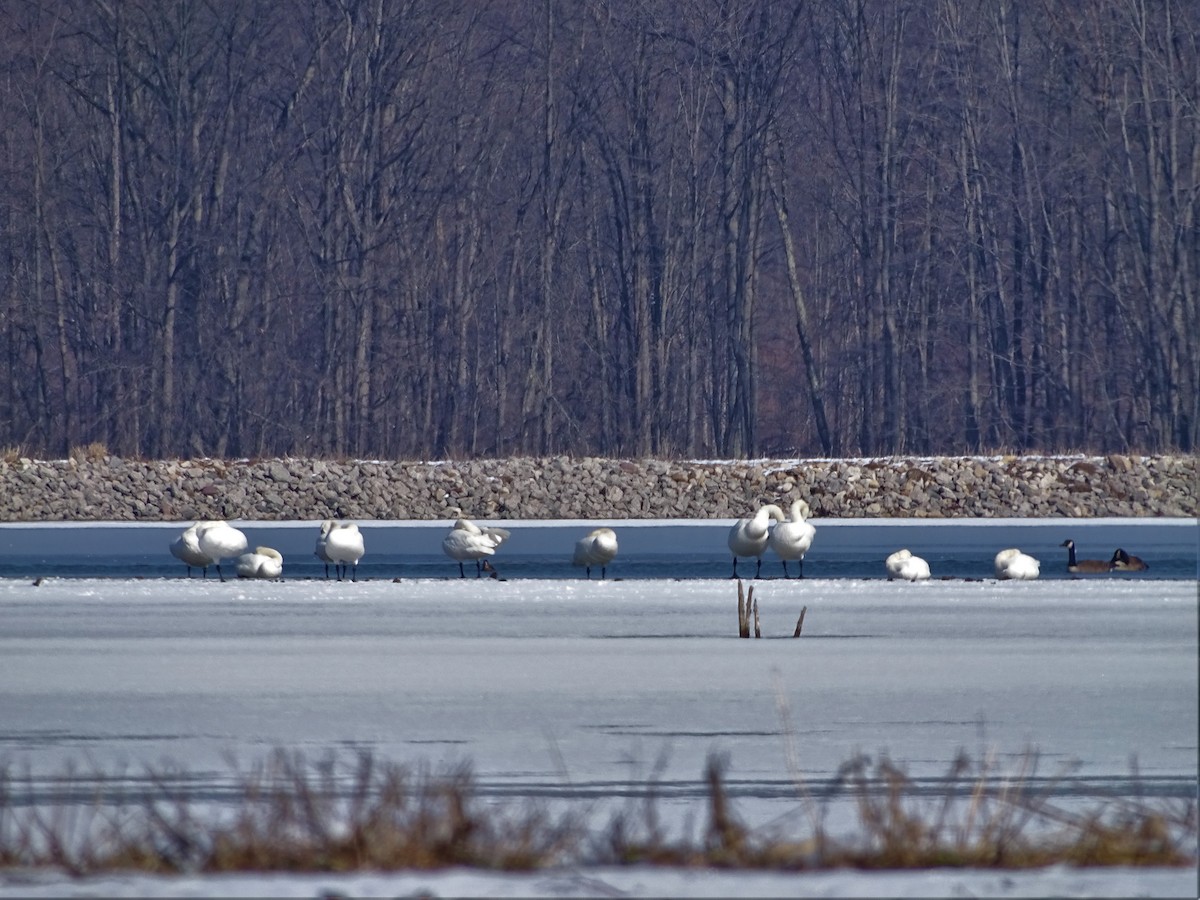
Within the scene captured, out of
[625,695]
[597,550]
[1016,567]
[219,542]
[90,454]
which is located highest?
[90,454]

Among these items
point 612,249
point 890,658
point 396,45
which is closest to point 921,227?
point 612,249

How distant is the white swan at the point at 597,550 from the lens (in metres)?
19.2

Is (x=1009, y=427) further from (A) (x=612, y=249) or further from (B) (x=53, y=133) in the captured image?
(B) (x=53, y=133)

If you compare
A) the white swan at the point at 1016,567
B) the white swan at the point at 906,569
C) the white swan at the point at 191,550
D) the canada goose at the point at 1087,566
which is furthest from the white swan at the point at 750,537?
the white swan at the point at 191,550

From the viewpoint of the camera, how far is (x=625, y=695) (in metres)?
10.3

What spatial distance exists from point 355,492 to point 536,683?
731 inches

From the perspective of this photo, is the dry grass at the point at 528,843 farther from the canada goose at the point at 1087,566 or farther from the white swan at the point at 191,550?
the white swan at the point at 191,550

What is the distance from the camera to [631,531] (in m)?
25.5

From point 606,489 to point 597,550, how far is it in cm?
953

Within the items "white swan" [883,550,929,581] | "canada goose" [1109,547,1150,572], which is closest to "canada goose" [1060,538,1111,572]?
"canada goose" [1109,547,1150,572]

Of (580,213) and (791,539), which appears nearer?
(791,539)

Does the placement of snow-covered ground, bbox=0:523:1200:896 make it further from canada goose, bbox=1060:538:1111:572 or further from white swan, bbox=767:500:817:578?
canada goose, bbox=1060:538:1111:572

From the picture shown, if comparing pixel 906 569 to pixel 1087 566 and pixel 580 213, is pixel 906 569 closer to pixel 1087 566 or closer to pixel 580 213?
pixel 1087 566

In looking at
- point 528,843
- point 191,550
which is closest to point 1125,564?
point 191,550
